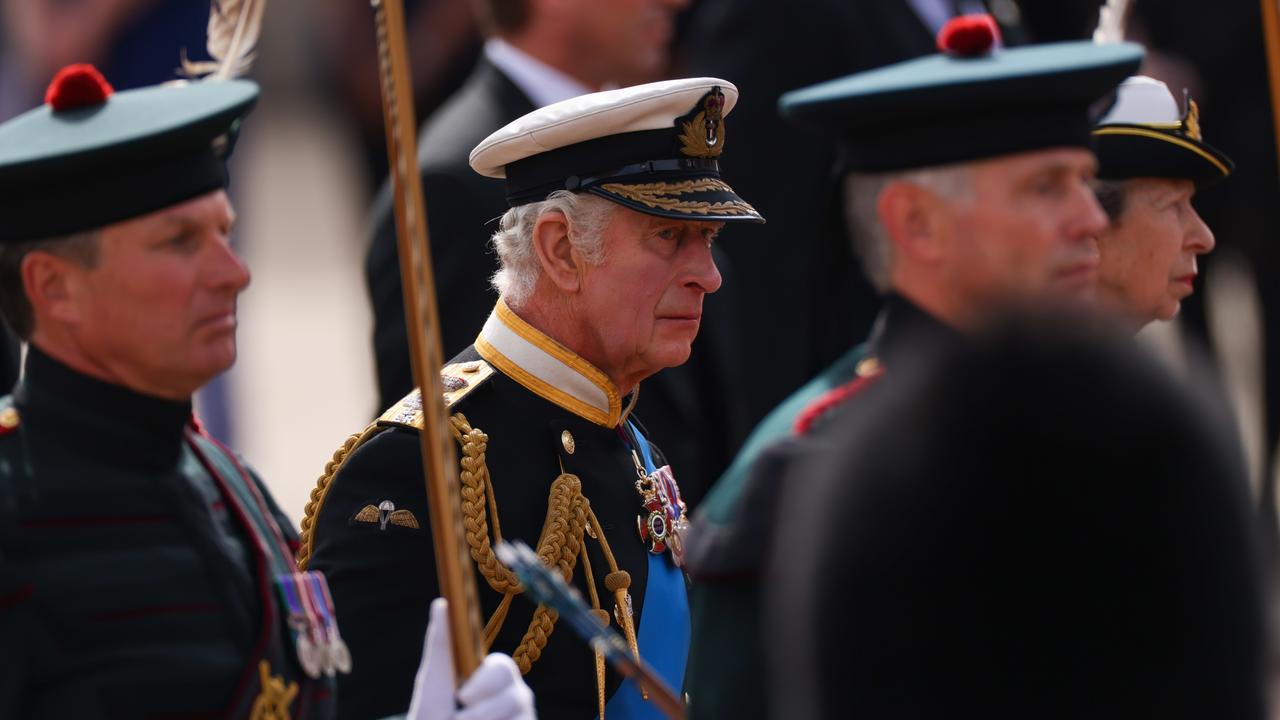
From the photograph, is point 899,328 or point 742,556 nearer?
point 742,556

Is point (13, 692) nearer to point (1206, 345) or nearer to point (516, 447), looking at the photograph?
point (516, 447)

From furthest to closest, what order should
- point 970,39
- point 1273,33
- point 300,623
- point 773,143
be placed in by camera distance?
point 773,143, point 1273,33, point 970,39, point 300,623

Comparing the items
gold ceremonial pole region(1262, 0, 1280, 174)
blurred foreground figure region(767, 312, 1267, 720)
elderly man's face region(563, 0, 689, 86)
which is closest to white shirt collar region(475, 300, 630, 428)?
gold ceremonial pole region(1262, 0, 1280, 174)

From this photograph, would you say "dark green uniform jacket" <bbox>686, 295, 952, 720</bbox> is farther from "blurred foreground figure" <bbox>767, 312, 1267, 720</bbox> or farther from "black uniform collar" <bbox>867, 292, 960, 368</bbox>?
"blurred foreground figure" <bbox>767, 312, 1267, 720</bbox>

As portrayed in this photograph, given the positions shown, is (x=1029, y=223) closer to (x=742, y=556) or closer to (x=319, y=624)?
(x=742, y=556)

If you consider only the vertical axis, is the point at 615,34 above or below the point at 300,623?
above

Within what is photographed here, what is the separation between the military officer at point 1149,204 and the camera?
5090mm

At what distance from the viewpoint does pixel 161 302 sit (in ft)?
12.4

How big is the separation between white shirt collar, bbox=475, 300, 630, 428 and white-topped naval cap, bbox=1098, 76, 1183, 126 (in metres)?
1.17

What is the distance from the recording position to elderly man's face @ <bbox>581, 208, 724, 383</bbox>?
4.75m

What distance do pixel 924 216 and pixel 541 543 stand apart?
3.31ft

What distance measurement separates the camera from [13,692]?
3.49 metres

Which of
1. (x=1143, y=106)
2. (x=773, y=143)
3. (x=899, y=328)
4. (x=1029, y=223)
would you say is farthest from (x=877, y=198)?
(x=773, y=143)

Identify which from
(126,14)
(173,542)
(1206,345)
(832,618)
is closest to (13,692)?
(173,542)
